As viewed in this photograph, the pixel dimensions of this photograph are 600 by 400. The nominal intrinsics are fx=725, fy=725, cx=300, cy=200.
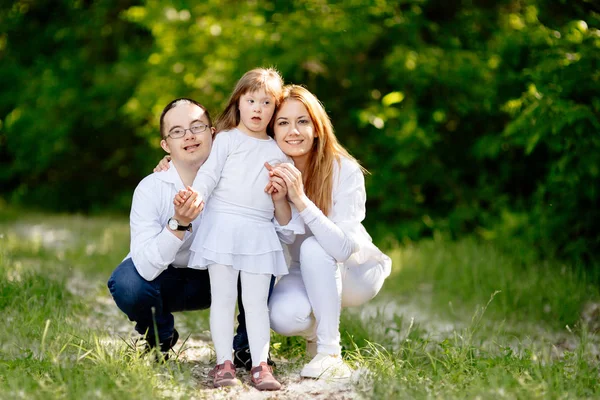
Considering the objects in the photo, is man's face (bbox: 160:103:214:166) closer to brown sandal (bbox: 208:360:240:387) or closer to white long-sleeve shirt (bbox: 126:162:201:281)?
white long-sleeve shirt (bbox: 126:162:201:281)

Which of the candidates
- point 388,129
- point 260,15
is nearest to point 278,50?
point 260,15

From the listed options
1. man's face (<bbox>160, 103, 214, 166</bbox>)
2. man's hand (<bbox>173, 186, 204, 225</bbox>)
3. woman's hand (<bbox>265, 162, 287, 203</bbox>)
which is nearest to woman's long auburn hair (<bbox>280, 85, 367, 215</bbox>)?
woman's hand (<bbox>265, 162, 287, 203</bbox>)

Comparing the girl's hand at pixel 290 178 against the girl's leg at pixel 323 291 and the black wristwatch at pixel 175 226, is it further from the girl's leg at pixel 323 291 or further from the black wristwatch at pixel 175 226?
the black wristwatch at pixel 175 226

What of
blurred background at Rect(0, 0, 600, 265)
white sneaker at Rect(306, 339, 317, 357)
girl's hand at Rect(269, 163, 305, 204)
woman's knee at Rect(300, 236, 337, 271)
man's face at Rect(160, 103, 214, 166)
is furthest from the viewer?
blurred background at Rect(0, 0, 600, 265)

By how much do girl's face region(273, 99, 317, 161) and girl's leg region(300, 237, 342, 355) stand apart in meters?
0.43

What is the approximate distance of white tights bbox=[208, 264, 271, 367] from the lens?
2918mm

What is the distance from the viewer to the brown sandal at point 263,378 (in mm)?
2859

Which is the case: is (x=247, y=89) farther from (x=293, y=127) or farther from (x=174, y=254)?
(x=174, y=254)

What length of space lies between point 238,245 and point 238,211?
15 centimetres

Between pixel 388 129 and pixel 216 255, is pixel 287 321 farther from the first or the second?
pixel 388 129

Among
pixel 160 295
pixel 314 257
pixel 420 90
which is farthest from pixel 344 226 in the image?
pixel 420 90

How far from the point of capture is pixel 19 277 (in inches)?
169

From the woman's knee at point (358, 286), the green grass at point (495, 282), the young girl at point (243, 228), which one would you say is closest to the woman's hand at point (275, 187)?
the young girl at point (243, 228)

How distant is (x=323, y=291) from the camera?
303 cm
